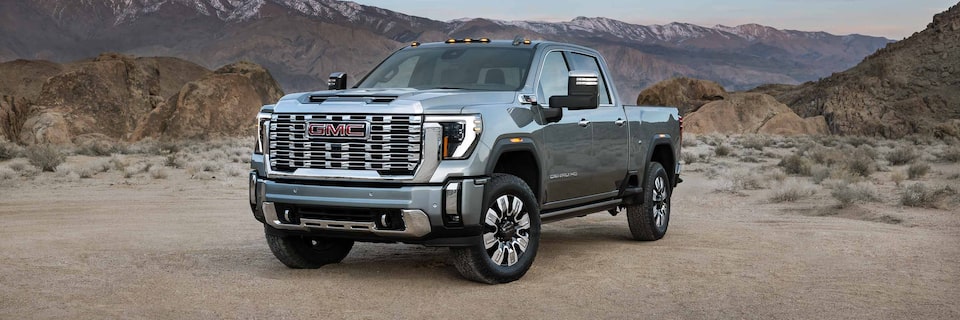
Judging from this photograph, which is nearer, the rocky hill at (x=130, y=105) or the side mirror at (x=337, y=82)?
the side mirror at (x=337, y=82)

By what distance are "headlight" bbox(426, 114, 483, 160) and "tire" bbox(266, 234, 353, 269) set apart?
1.78 metres

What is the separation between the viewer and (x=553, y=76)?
33.5ft

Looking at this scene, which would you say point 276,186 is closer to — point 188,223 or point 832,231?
point 188,223

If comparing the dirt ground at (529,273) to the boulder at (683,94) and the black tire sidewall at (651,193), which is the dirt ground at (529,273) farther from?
the boulder at (683,94)

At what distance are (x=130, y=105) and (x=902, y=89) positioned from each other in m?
55.1

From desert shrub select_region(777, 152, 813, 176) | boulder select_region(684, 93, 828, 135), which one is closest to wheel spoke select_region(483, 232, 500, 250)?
desert shrub select_region(777, 152, 813, 176)

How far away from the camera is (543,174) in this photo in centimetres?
938

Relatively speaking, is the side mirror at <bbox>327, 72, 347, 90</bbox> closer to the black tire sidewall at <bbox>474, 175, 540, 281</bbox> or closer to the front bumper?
the front bumper

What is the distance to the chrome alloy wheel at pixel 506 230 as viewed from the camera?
8.66m

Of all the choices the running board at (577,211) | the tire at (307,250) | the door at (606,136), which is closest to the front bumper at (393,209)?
the tire at (307,250)

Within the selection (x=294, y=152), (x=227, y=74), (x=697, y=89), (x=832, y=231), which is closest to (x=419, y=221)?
(x=294, y=152)

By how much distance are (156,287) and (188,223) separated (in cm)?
576

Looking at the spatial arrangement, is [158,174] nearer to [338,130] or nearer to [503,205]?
[338,130]

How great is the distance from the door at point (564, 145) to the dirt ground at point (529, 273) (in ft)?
2.32
